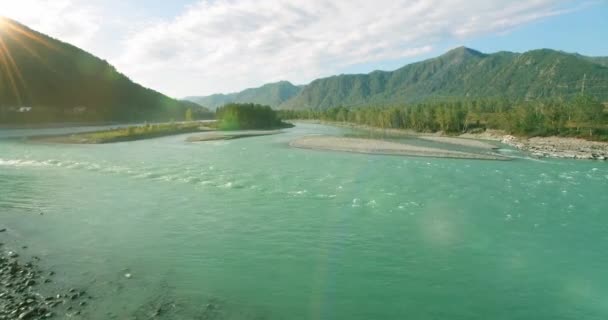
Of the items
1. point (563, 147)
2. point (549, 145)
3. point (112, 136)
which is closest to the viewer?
point (563, 147)

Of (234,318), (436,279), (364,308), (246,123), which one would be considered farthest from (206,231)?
(246,123)

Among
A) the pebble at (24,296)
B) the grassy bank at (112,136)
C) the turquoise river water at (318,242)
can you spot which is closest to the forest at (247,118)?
the grassy bank at (112,136)

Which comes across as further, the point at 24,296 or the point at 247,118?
the point at 247,118

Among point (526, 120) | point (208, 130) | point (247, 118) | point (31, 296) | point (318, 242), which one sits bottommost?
point (318, 242)

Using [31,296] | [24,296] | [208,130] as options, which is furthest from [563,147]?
[208,130]

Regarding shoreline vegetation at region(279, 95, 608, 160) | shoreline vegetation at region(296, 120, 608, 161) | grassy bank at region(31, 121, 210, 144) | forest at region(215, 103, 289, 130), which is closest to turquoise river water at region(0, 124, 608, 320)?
shoreline vegetation at region(296, 120, 608, 161)

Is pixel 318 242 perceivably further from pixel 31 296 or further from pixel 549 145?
pixel 549 145

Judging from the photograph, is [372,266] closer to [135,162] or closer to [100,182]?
[100,182]
